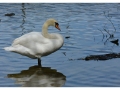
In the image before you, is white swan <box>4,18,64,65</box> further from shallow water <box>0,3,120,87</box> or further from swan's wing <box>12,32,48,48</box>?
shallow water <box>0,3,120,87</box>

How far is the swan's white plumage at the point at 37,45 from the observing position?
7777 millimetres

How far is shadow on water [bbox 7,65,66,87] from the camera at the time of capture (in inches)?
272

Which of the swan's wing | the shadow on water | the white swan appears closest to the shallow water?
the shadow on water

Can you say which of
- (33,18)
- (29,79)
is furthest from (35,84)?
(33,18)

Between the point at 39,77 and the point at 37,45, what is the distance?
71 cm

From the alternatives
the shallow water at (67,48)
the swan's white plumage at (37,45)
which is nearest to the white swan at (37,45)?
the swan's white plumage at (37,45)

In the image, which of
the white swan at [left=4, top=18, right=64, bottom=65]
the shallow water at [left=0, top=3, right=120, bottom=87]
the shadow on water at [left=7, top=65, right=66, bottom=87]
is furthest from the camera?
the white swan at [left=4, top=18, right=64, bottom=65]

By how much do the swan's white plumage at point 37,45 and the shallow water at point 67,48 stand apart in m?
0.29

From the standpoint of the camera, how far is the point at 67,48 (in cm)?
954

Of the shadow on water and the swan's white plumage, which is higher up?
the swan's white plumage

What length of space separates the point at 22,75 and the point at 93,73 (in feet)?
3.99

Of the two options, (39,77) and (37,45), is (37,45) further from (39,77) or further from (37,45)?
(39,77)

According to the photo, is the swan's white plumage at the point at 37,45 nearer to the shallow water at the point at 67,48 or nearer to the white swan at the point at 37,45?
the white swan at the point at 37,45

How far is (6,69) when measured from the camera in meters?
7.73
